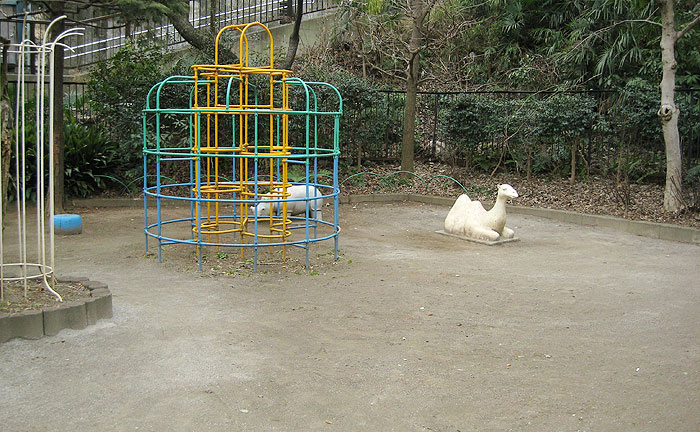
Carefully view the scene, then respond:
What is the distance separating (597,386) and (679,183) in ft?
22.6

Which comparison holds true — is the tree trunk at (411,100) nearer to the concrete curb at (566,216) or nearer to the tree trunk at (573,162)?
the concrete curb at (566,216)

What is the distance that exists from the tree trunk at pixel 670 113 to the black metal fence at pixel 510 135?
2.50 ft

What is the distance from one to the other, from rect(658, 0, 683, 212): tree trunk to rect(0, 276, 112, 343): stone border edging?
784cm

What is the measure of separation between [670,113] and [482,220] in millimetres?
3343

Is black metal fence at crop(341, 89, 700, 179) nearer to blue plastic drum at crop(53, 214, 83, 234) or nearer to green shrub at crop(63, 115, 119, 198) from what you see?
green shrub at crop(63, 115, 119, 198)

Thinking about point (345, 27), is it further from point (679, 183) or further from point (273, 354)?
point (273, 354)

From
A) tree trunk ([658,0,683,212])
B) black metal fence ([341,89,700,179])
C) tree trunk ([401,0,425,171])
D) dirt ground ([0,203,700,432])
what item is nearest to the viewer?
dirt ground ([0,203,700,432])

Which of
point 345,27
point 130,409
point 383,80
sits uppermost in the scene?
point 345,27

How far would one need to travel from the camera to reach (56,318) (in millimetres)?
5027

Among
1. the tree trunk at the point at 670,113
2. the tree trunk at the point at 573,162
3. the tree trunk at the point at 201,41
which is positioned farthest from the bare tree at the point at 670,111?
the tree trunk at the point at 201,41

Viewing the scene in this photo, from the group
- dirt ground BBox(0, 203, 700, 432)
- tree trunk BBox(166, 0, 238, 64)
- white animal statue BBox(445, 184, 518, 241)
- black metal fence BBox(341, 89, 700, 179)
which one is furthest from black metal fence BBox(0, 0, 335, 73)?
dirt ground BBox(0, 203, 700, 432)

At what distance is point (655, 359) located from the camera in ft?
15.8

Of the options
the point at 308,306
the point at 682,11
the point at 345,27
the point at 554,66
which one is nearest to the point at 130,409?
the point at 308,306

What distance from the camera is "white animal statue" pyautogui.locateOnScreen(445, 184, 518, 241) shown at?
352 inches
